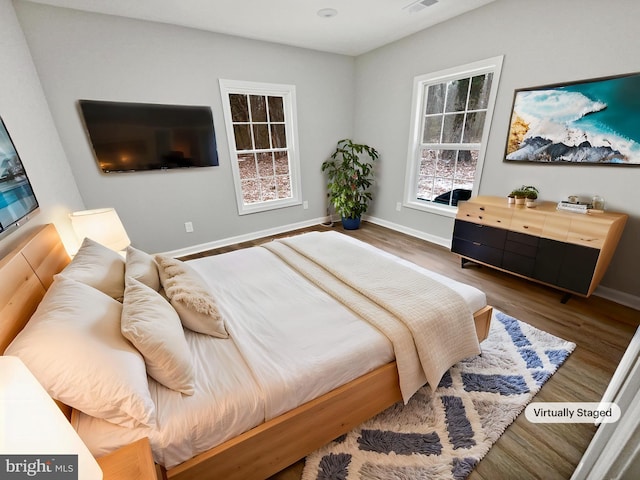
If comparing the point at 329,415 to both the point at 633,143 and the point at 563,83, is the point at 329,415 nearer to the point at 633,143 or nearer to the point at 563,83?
the point at 633,143

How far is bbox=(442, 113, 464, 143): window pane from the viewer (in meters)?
3.19

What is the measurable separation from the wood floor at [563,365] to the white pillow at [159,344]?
684 millimetres

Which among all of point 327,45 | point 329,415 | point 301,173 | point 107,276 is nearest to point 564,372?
point 329,415

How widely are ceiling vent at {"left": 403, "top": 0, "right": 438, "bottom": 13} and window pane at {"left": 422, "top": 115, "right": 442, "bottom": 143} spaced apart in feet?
3.74

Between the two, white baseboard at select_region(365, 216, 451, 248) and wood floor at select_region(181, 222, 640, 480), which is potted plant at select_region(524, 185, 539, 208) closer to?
wood floor at select_region(181, 222, 640, 480)

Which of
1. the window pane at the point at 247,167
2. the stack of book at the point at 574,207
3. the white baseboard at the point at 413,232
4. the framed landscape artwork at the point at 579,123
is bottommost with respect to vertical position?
the white baseboard at the point at 413,232

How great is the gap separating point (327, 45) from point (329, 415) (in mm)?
4052

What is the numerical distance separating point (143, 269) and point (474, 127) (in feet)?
11.2

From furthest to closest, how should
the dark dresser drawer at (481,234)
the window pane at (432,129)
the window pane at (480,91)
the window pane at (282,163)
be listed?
1. the window pane at (282,163)
2. the window pane at (432,129)
3. the window pane at (480,91)
4. the dark dresser drawer at (481,234)

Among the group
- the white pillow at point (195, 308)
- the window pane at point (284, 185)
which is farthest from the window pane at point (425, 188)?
the white pillow at point (195, 308)

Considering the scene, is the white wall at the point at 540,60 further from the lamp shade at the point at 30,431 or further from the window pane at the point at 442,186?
the lamp shade at the point at 30,431

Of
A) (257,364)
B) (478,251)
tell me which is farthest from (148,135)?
(478,251)

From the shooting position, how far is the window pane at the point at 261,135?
3.69 meters

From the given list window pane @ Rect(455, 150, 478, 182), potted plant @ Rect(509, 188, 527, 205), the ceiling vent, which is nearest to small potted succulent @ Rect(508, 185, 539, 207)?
potted plant @ Rect(509, 188, 527, 205)
